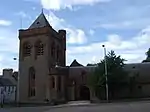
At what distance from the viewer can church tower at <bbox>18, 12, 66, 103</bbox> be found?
7850 centimetres

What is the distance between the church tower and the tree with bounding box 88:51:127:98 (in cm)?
1382

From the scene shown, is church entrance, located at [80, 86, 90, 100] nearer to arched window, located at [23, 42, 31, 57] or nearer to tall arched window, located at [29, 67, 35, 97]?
tall arched window, located at [29, 67, 35, 97]

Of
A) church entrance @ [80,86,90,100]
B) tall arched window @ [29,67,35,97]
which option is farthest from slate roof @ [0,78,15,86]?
church entrance @ [80,86,90,100]

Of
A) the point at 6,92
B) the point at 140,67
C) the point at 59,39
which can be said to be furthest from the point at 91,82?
the point at 6,92

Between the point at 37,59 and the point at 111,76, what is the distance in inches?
899

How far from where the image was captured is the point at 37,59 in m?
80.6

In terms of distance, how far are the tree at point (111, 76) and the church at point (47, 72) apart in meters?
5.69

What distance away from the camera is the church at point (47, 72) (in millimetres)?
75562

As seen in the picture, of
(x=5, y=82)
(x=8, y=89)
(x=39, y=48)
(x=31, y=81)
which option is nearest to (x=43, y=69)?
(x=31, y=81)

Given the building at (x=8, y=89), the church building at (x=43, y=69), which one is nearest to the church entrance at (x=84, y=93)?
the church building at (x=43, y=69)

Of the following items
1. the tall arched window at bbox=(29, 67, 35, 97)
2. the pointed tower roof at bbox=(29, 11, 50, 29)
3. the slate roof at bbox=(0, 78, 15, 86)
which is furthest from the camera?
the slate roof at bbox=(0, 78, 15, 86)

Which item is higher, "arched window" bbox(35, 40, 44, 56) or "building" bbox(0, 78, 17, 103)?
"arched window" bbox(35, 40, 44, 56)

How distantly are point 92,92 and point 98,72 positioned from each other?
7.73 metres

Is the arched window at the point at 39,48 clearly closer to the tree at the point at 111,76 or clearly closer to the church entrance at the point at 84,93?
the church entrance at the point at 84,93
